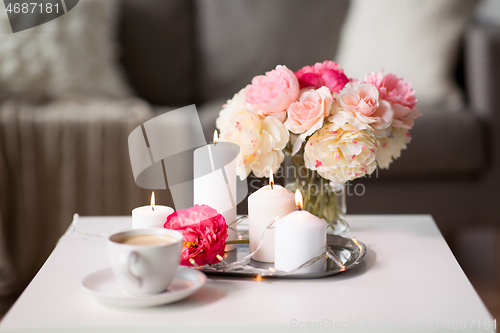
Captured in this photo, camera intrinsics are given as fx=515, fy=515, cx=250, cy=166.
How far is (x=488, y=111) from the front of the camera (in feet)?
4.97

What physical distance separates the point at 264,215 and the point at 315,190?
0.67ft

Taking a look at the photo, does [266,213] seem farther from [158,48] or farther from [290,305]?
[158,48]

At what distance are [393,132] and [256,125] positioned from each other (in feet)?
0.77

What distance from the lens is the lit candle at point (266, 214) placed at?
2.34ft

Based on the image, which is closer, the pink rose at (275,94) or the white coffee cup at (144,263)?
the white coffee cup at (144,263)

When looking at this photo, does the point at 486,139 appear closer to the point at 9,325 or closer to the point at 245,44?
the point at 245,44

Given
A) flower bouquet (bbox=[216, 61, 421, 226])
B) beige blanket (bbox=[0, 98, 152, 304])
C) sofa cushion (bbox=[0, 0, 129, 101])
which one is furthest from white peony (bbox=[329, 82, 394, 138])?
sofa cushion (bbox=[0, 0, 129, 101])

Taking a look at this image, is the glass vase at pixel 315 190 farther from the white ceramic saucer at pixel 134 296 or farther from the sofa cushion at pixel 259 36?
the sofa cushion at pixel 259 36

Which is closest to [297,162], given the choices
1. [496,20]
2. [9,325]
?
[9,325]

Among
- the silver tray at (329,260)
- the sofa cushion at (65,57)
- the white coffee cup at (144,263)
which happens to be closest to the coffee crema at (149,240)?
the white coffee cup at (144,263)

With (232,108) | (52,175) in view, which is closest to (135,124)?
(52,175)

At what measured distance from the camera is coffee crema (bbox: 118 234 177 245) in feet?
1.85

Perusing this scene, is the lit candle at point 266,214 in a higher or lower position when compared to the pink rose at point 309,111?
lower

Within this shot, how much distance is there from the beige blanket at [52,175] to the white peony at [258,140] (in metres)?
0.85
